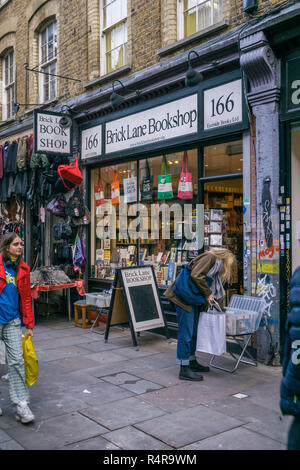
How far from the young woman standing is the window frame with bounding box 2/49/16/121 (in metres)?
11.2

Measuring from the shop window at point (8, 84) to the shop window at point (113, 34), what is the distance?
531cm

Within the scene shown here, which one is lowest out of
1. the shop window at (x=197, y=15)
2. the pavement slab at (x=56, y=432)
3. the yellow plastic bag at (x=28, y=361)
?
the pavement slab at (x=56, y=432)

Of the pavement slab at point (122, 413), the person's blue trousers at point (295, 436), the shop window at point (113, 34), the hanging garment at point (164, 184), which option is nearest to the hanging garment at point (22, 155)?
the shop window at point (113, 34)

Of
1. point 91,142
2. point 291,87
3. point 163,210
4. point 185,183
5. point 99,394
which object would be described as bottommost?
point 99,394

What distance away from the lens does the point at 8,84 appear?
50.8 feet

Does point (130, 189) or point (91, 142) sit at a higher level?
point (91, 142)

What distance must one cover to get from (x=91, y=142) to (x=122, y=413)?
24.2 ft

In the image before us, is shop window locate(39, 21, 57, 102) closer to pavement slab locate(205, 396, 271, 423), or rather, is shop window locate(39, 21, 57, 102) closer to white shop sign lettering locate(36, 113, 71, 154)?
white shop sign lettering locate(36, 113, 71, 154)

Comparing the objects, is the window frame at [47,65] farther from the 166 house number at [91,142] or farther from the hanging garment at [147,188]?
the hanging garment at [147,188]

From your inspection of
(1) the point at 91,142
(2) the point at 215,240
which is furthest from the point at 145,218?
(1) the point at 91,142

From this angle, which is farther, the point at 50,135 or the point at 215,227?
the point at 50,135

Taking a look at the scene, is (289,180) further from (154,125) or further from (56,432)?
(56,432)

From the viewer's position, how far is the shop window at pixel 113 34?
10.4 meters
